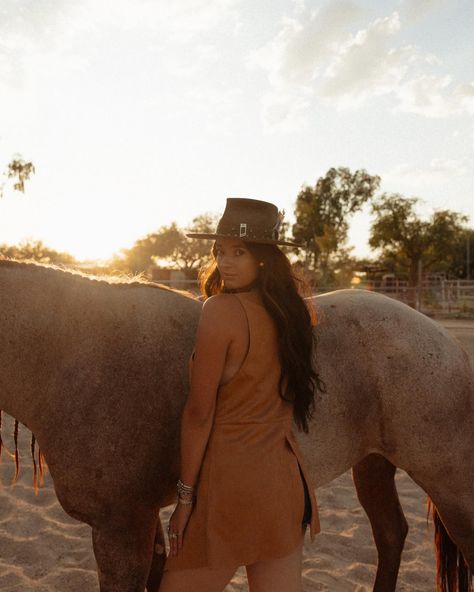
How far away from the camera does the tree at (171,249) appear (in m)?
47.4

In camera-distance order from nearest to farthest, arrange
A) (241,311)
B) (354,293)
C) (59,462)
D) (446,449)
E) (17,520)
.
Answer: (241,311)
(59,462)
(446,449)
(354,293)
(17,520)

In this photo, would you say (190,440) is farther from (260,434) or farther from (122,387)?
(122,387)

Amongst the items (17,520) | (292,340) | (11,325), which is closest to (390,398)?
(292,340)

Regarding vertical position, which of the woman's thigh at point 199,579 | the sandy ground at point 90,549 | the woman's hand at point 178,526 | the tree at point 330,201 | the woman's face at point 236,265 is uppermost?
the tree at point 330,201

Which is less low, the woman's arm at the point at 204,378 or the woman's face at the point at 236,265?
the woman's face at the point at 236,265

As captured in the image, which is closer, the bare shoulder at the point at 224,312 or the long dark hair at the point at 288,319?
the bare shoulder at the point at 224,312

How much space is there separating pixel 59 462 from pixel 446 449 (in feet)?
5.46

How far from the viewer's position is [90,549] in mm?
3432

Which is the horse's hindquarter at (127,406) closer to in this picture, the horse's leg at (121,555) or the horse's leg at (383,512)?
the horse's leg at (121,555)

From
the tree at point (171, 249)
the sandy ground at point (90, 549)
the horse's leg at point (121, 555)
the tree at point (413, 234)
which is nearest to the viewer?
the horse's leg at point (121, 555)

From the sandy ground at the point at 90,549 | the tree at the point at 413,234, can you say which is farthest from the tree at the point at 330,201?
the sandy ground at the point at 90,549

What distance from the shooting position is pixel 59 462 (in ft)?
6.31

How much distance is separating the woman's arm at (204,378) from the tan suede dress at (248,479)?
0.04 metres

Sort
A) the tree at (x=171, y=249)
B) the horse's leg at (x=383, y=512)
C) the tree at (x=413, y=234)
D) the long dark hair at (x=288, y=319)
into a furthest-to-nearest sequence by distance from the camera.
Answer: the tree at (x=171, y=249)
the tree at (x=413, y=234)
the horse's leg at (x=383, y=512)
the long dark hair at (x=288, y=319)
